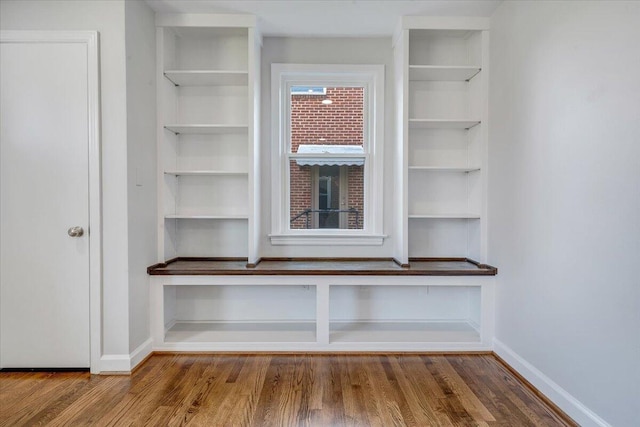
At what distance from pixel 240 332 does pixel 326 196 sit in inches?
54.8

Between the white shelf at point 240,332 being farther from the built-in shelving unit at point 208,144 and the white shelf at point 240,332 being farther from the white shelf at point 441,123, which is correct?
the white shelf at point 441,123

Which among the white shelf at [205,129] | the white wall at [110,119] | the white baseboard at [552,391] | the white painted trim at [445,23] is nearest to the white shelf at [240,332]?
the white wall at [110,119]

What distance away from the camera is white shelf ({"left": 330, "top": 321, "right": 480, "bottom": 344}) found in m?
2.77

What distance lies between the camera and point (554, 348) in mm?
2012

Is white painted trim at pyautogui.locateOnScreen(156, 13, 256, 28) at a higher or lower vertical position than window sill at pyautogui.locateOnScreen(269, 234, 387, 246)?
higher

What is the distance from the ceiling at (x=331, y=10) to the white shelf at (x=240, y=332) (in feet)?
8.35

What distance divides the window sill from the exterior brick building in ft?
0.44

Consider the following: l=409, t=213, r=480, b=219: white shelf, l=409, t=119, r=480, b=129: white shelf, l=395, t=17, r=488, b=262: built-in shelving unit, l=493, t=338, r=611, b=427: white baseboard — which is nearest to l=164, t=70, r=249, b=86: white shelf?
l=395, t=17, r=488, b=262: built-in shelving unit

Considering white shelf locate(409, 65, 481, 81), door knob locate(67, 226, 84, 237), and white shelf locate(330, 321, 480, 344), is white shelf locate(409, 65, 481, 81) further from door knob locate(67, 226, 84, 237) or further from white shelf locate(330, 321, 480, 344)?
door knob locate(67, 226, 84, 237)

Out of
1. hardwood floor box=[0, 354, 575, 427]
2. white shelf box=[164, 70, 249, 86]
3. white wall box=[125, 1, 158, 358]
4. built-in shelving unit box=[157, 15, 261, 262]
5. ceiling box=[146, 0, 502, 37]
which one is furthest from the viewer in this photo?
built-in shelving unit box=[157, 15, 261, 262]

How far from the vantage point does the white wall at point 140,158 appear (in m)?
2.42

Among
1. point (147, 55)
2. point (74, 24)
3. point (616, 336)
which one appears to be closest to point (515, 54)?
→ point (616, 336)

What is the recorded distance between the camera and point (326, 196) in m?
3.21

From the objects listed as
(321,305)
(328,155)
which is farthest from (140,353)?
(328,155)
